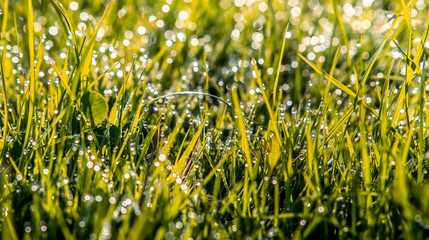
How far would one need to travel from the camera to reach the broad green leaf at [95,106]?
1218 millimetres

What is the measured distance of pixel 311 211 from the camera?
0.95 meters

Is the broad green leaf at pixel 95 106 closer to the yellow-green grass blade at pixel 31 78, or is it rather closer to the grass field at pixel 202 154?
the grass field at pixel 202 154

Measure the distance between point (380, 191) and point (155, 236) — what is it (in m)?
0.50

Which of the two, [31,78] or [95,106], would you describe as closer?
[31,78]

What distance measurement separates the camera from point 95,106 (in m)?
1.23

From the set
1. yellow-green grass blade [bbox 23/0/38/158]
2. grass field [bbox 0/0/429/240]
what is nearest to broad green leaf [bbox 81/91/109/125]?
grass field [bbox 0/0/429/240]

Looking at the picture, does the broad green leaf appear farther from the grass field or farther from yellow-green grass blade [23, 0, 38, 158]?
yellow-green grass blade [23, 0, 38, 158]

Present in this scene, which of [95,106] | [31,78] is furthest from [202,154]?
[31,78]

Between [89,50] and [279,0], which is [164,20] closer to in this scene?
[279,0]

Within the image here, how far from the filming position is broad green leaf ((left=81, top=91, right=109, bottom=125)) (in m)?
1.22

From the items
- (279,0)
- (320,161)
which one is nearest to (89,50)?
(320,161)

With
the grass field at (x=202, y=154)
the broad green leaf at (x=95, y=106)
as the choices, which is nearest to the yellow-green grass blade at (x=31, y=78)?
the grass field at (x=202, y=154)

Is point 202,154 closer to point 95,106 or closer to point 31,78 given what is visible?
point 95,106

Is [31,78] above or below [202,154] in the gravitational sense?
above
